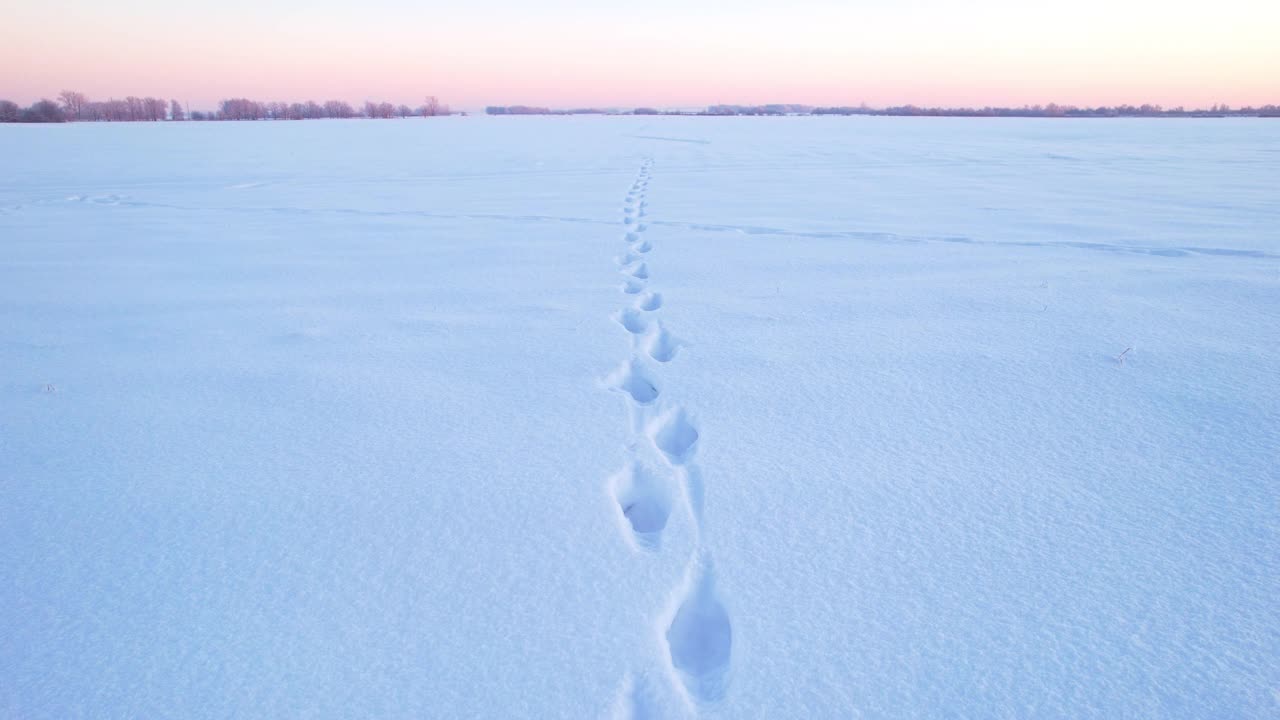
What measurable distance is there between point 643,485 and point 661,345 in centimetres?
79

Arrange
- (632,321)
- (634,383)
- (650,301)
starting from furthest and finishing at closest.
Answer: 1. (650,301)
2. (632,321)
3. (634,383)

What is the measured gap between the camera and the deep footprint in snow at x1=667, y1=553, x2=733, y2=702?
0.89 m

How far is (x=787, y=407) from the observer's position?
5.27 ft

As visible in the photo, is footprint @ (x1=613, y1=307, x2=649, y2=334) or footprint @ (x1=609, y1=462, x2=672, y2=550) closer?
footprint @ (x1=609, y1=462, x2=672, y2=550)

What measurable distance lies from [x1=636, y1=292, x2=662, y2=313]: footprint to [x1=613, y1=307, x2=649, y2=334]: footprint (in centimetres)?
7

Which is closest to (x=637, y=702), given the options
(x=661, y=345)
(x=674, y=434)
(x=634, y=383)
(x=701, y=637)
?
(x=701, y=637)

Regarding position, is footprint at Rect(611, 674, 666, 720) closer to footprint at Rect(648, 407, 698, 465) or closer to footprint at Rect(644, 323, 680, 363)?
footprint at Rect(648, 407, 698, 465)

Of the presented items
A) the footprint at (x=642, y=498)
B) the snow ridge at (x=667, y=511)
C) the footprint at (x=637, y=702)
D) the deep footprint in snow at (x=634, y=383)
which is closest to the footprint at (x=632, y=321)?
the snow ridge at (x=667, y=511)

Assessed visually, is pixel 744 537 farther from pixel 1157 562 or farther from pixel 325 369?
pixel 325 369

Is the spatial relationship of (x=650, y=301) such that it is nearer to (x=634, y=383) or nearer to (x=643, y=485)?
(x=634, y=383)

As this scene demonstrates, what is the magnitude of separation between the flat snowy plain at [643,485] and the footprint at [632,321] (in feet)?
0.05

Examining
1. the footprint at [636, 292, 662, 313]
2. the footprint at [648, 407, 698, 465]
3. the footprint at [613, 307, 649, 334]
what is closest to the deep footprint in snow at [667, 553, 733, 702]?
the footprint at [648, 407, 698, 465]

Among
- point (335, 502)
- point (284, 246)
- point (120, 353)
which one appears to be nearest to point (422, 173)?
point (284, 246)

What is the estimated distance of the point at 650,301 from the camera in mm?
2494
